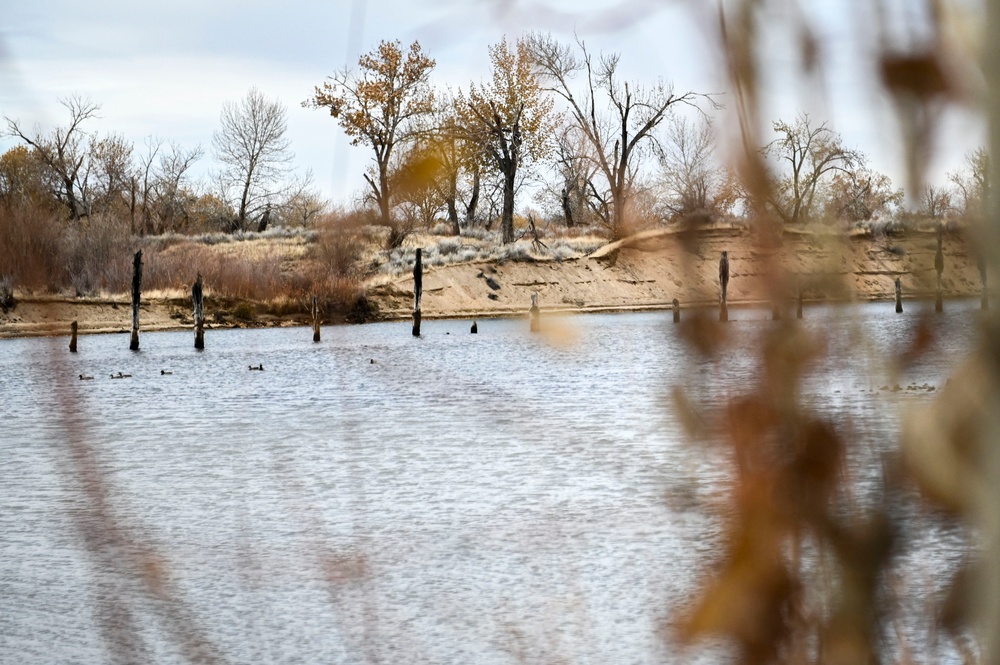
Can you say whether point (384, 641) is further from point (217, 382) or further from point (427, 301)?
point (427, 301)

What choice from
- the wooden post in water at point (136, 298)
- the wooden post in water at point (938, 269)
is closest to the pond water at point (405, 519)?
the wooden post in water at point (938, 269)

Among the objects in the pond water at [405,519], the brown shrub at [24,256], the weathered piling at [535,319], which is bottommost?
the pond water at [405,519]

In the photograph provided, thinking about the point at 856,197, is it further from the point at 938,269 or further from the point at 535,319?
the point at 535,319

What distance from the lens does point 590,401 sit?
19797 millimetres

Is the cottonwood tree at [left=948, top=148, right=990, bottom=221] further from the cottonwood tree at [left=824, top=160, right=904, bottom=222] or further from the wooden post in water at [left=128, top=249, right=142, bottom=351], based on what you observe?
the wooden post in water at [left=128, top=249, right=142, bottom=351]

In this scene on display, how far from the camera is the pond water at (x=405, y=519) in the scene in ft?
3.39

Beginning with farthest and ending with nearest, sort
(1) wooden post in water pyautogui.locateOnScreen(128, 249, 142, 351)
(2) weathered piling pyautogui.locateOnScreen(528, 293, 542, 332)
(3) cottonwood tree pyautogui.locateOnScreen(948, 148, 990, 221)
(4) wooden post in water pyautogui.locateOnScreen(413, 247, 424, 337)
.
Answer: (4) wooden post in water pyautogui.locateOnScreen(413, 247, 424, 337) → (1) wooden post in water pyautogui.locateOnScreen(128, 249, 142, 351) → (2) weathered piling pyautogui.locateOnScreen(528, 293, 542, 332) → (3) cottonwood tree pyautogui.locateOnScreen(948, 148, 990, 221)

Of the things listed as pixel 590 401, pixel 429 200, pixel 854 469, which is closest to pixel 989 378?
pixel 854 469

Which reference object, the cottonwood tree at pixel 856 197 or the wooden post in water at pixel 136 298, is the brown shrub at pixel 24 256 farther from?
the wooden post in water at pixel 136 298

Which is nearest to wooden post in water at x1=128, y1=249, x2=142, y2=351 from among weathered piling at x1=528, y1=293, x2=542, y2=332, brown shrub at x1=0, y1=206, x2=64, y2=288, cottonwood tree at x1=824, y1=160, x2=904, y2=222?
weathered piling at x1=528, y1=293, x2=542, y2=332

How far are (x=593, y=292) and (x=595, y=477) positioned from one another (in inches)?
1773

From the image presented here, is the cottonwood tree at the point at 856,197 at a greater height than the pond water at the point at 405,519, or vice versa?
the cottonwood tree at the point at 856,197

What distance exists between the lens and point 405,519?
9.66 m

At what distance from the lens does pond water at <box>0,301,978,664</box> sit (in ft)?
3.39
